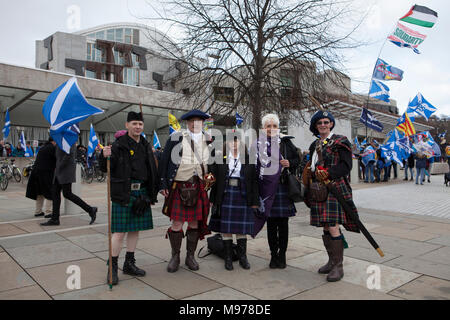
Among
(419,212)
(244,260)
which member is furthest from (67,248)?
(419,212)

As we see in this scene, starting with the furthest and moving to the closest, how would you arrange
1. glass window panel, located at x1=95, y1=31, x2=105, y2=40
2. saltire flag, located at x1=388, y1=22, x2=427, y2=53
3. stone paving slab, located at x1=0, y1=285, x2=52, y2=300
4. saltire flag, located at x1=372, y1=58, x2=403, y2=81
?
glass window panel, located at x1=95, y1=31, x2=105, y2=40 → saltire flag, located at x1=372, y1=58, x2=403, y2=81 → saltire flag, located at x1=388, y1=22, x2=427, y2=53 → stone paving slab, located at x1=0, y1=285, x2=52, y2=300

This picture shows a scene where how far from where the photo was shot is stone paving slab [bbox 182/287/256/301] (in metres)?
3.22

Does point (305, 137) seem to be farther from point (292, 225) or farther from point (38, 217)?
point (38, 217)

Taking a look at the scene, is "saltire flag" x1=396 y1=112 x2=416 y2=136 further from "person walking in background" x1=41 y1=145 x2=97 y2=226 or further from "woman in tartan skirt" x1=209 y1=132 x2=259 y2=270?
"person walking in background" x1=41 y1=145 x2=97 y2=226

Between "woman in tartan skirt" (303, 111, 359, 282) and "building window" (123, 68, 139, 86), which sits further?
"building window" (123, 68, 139, 86)

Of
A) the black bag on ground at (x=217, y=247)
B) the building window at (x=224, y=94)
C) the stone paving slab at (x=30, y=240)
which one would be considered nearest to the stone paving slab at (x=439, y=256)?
the black bag on ground at (x=217, y=247)

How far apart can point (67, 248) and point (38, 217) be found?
323cm

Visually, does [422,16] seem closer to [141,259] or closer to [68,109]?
[68,109]

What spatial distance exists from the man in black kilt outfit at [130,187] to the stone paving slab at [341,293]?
1785 mm

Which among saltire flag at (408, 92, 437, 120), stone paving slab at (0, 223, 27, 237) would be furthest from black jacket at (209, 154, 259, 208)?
saltire flag at (408, 92, 437, 120)

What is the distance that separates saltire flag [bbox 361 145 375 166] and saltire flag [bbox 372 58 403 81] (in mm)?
3541

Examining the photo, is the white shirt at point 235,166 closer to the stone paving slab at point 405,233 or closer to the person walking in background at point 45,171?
the stone paving slab at point 405,233

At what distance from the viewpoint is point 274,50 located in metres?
8.66

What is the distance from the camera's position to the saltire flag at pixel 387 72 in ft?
45.4
